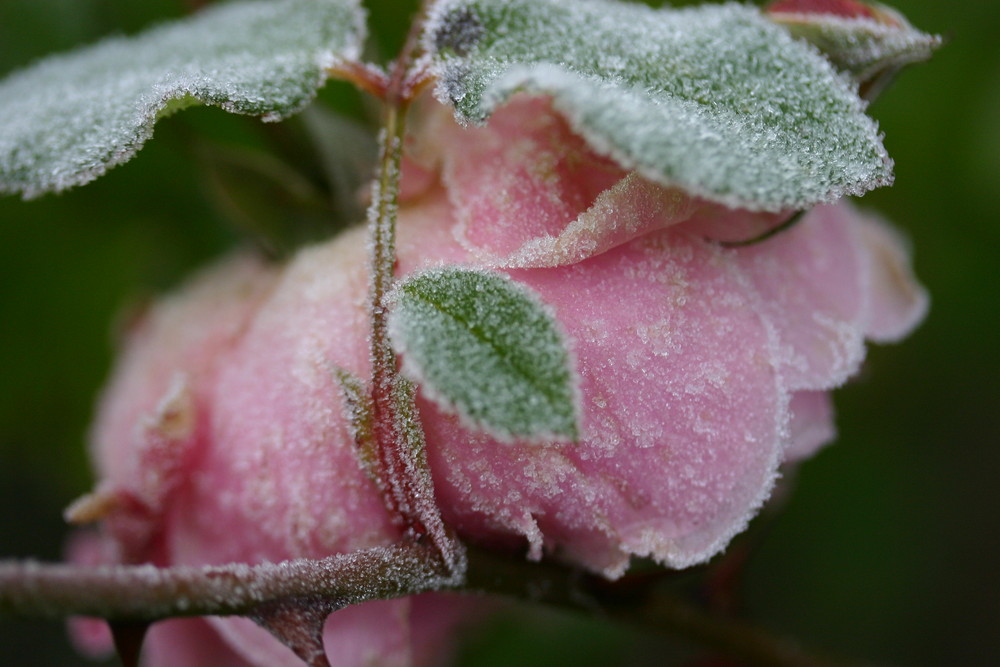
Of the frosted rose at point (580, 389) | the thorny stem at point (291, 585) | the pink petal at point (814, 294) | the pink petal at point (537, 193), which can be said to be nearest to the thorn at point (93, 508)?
the frosted rose at point (580, 389)

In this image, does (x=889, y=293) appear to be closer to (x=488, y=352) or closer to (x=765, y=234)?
(x=765, y=234)

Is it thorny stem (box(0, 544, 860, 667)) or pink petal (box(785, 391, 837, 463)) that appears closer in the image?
thorny stem (box(0, 544, 860, 667))

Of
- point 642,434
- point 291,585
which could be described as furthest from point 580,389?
point 291,585

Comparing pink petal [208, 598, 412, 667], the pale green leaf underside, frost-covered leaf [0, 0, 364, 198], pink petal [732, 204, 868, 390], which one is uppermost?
the pale green leaf underside

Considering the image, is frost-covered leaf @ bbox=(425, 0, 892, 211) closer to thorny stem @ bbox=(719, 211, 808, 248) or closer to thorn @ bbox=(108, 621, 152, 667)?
thorny stem @ bbox=(719, 211, 808, 248)

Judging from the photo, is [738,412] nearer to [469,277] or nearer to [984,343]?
[469,277]

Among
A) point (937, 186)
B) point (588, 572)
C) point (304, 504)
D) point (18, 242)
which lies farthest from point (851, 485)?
point (18, 242)

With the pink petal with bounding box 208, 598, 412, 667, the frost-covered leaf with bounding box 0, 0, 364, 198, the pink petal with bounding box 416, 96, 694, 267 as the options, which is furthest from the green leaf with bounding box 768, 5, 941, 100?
the pink petal with bounding box 208, 598, 412, 667
